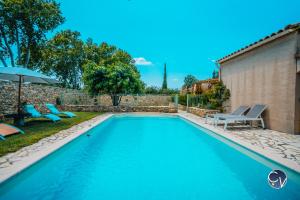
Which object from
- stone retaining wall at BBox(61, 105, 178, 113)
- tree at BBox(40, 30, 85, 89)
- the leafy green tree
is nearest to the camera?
stone retaining wall at BBox(61, 105, 178, 113)

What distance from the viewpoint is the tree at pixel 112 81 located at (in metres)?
20.2

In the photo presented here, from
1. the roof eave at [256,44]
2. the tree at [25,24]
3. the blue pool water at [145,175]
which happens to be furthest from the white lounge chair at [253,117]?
the tree at [25,24]

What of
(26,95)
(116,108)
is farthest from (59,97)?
(26,95)

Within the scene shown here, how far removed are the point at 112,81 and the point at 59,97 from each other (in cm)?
507

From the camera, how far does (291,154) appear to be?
217 inches

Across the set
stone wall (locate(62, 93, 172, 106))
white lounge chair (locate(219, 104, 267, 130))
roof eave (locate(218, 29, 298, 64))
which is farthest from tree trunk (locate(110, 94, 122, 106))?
white lounge chair (locate(219, 104, 267, 130))

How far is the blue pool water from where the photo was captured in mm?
4070

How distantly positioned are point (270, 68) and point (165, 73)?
43.1 m

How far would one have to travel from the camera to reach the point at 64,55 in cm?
3331

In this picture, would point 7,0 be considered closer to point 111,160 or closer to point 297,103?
point 111,160

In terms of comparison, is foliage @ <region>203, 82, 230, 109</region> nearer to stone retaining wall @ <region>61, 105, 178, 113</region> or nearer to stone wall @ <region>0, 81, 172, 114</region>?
stone retaining wall @ <region>61, 105, 178, 113</region>

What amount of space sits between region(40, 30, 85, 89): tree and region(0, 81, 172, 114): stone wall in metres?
13.5

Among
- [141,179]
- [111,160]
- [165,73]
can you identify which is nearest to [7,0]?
[111,160]

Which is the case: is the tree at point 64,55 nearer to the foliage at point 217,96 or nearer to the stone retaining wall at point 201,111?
the stone retaining wall at point 201,111
